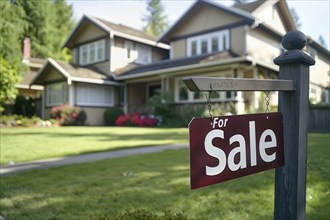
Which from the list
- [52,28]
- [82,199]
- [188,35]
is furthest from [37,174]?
[52,28]

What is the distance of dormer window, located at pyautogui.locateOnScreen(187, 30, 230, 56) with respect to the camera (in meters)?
20.1

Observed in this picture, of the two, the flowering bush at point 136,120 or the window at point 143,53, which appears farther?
the window at point 143,53

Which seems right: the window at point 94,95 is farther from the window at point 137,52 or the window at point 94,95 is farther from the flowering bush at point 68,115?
the window at point 137,52

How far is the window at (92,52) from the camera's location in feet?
83.3

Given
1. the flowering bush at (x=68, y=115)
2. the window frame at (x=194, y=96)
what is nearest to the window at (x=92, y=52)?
the flowering bush at (x=68, y=115)

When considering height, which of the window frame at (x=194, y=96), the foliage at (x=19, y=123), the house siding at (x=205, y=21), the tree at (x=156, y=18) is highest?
the tree at (x=156, y=18)

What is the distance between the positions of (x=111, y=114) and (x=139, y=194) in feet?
60.8

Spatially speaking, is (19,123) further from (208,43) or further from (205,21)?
(205,21)

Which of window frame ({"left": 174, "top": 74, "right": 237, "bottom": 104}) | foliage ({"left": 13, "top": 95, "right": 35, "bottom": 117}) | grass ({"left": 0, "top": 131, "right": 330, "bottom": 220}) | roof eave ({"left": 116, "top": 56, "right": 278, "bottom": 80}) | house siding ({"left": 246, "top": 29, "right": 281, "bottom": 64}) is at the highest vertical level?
house siding ({"left": 246, "top": 29, "right": 281, "bottom": 64})

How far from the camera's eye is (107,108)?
23922mm

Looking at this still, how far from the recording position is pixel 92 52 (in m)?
26.4

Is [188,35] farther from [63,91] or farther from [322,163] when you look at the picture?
[322,163]

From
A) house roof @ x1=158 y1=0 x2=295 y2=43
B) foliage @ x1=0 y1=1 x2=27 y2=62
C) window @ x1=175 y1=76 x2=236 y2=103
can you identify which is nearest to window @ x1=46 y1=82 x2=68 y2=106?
house roof @ x1=158 y1=0 x2=295 y2=43

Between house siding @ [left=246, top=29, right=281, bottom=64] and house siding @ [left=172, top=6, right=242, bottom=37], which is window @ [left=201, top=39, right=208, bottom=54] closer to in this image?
house siding @ [left=172, top=6, right=242, bottom=37]
